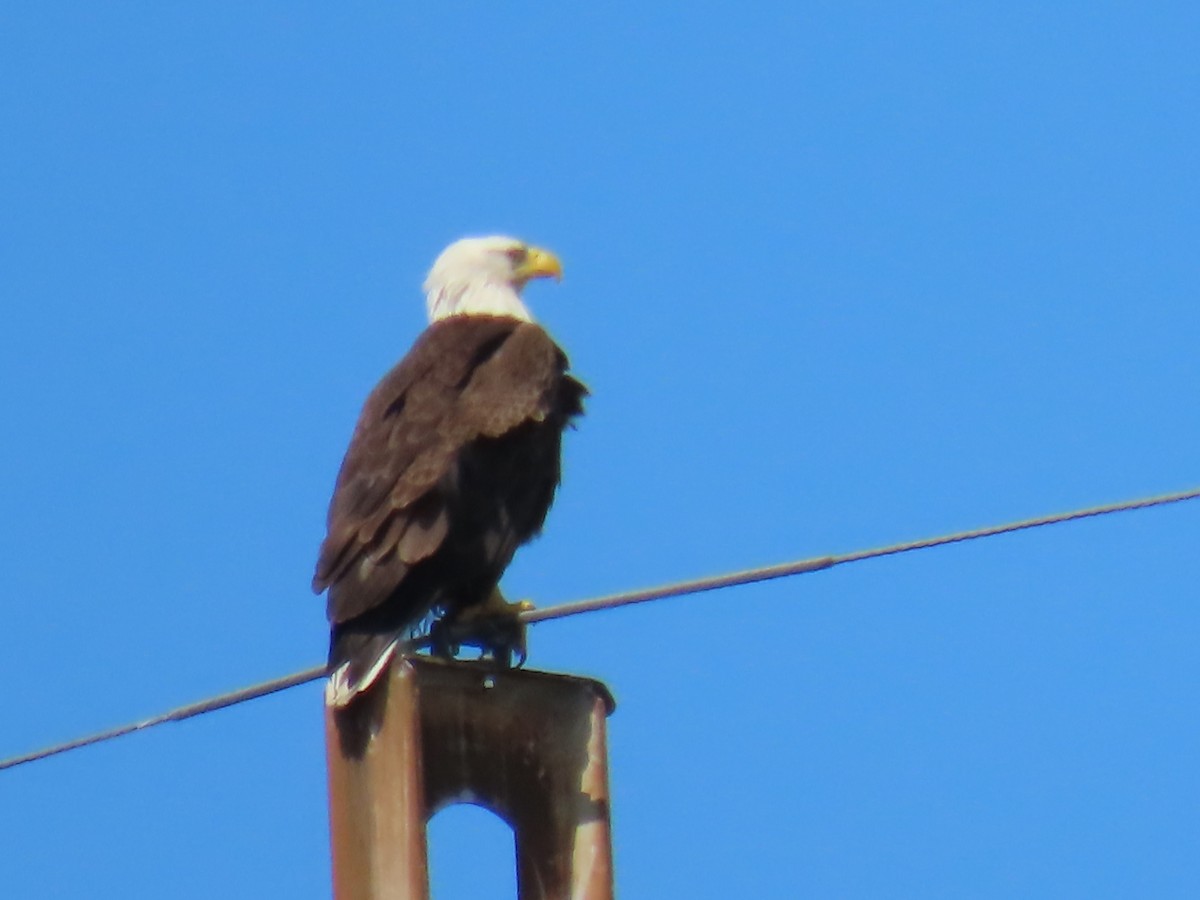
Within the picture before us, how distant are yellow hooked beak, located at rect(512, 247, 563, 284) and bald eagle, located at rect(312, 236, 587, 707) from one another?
858 millimetres

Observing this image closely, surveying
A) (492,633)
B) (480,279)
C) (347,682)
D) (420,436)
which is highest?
(480,279)

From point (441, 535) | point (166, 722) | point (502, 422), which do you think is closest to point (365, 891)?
point (166, 722)

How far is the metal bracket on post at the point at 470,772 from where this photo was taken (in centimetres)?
356

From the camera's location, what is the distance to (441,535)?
5.41 m

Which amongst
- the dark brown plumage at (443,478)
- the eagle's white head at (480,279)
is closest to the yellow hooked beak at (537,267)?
the eagle's white head at (480,279)

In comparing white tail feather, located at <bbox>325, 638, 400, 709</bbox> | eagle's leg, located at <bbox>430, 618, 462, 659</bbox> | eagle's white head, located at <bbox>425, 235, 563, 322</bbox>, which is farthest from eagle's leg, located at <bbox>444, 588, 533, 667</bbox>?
eagle's white head, located at <bbox>425, 235, 563, 322</bbox>

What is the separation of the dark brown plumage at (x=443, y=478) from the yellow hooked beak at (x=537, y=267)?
982mm

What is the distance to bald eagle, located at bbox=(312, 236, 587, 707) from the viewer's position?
16.8 ft

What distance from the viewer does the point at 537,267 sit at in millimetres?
7535

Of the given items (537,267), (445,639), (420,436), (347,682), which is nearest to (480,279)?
(537,267)

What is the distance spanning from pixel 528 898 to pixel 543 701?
0.36 m

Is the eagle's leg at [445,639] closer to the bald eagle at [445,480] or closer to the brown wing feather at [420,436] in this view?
the bald eagle at [445,480]

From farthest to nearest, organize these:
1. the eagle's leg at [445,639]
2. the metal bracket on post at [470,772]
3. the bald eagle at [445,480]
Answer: the eagle's leg at [445,639]
the bald eagle at [445,480]
the metal bracket on post at [470,772]

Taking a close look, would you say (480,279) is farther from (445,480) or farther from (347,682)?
(347,682)
